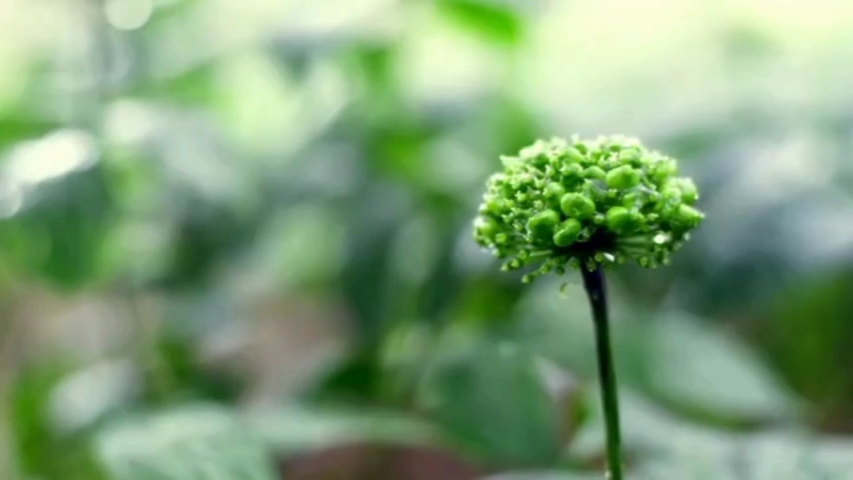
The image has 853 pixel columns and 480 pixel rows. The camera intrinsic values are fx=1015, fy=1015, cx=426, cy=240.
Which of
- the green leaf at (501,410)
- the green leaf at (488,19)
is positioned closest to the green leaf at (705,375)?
the green leaf at (501,410)

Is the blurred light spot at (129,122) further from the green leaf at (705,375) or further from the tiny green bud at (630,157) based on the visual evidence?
the tiny green bud at (630,157)

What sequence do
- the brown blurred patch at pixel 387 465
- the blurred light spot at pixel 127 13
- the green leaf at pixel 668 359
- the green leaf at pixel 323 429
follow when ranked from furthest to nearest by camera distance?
the brown blurred patch at pixel 387 465, the blurred light spot at pixel 127 13, the green leaf at pixel 668 359, the green leaf at pixel 323 429

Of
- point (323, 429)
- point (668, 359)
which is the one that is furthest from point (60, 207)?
point (668, 359)

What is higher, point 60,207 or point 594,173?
point 60,207

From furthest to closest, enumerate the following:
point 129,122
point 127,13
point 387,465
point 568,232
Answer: point 387,465 → point 127,13 → point 129,122 → point 568,232

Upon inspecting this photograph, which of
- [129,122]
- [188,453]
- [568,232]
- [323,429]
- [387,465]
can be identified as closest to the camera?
[568,232]

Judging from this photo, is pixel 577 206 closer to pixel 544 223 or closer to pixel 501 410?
pixel 544 223

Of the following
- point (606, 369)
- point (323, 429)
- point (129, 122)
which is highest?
point (129, 122)

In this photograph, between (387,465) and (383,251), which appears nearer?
(383,251)
